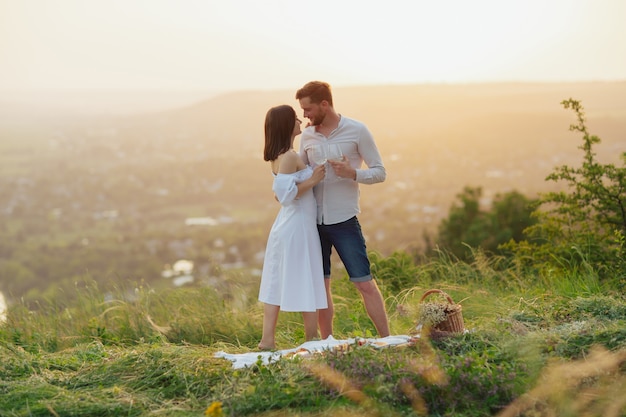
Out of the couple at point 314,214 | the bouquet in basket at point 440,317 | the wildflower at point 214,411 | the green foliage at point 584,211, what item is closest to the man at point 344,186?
the couple at point 314,214

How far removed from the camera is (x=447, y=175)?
3847 cm

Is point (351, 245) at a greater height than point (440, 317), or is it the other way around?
point (351, 245)

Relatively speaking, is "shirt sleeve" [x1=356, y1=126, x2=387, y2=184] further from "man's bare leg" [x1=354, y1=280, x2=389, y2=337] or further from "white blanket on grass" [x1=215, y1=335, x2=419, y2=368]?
"white blanket on grass" [x1=215, y1=335, x2=419, y2=368]

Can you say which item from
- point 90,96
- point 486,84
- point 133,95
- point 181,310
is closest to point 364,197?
point 486,84

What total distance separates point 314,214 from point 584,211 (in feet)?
14.3

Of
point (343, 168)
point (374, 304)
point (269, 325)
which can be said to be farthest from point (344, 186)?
point (269, 325)

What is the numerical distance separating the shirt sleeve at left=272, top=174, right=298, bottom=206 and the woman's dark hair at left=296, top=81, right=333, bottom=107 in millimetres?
586

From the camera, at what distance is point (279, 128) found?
4.42 meters

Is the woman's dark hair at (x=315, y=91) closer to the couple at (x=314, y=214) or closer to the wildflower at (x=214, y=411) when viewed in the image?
the couple at (x=314, y=214)

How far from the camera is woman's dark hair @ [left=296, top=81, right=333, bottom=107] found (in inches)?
178

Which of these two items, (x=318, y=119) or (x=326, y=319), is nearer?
(x=318, y=119)

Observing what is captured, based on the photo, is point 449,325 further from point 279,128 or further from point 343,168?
point 279,128

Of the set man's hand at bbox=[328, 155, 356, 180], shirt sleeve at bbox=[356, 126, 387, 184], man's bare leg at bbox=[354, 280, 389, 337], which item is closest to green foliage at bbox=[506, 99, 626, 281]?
man's bare leg at bbox=[354, 280, 389, 337]

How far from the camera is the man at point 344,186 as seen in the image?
181 inches
